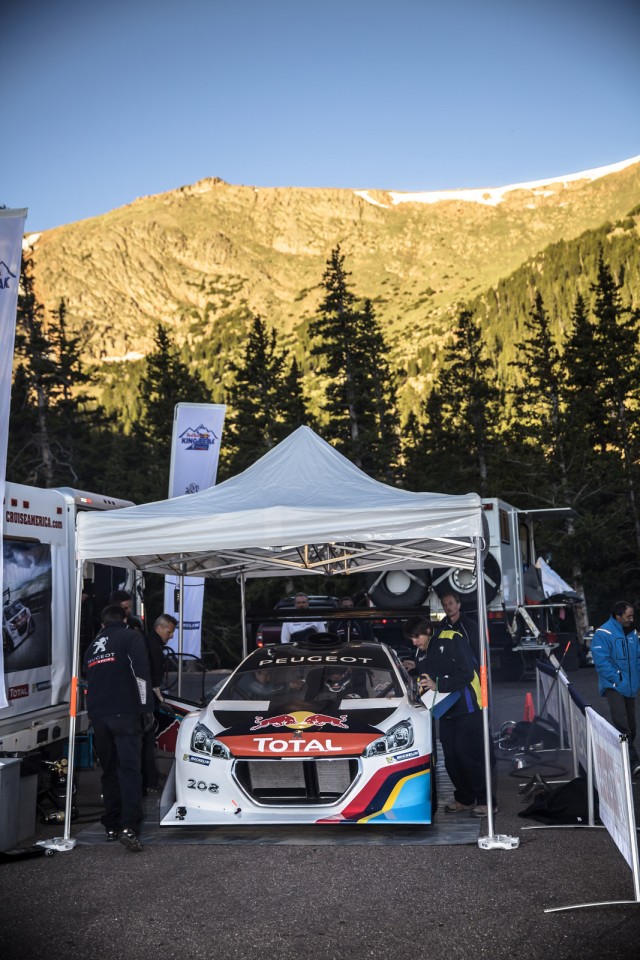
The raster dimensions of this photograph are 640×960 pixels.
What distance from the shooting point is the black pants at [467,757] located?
8414mm

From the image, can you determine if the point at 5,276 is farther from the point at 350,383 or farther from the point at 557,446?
the point at 557,446

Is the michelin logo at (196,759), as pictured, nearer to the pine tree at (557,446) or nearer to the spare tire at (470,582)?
the spare tire at (470,582)

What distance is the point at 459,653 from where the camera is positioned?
340 inches

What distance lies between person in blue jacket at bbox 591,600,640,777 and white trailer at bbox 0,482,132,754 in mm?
5185

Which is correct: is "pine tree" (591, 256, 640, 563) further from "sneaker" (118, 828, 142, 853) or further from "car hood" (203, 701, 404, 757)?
"sneaker" (118, 828, 142, 853)

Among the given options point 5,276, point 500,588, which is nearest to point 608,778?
point 5,276

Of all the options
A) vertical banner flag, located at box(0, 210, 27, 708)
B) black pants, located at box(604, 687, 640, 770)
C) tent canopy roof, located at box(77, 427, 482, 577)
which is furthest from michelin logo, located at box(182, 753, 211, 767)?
black pants, located at box(604, 687, 640, 770)

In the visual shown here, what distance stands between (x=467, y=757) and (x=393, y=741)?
48.1 inches

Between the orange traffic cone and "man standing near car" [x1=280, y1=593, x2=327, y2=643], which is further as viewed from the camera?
"man standing near car" [x1=280, y1=593, x2=327, y2=643]

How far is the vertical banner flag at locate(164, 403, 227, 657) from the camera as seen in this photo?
16375mm

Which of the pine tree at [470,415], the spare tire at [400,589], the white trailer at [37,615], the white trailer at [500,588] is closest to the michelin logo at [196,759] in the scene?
the white trailer at [37,615]

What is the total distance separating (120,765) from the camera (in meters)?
7.71

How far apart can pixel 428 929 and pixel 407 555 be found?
5653 millimetres

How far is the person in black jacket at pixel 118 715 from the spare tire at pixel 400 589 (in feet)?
32.4
